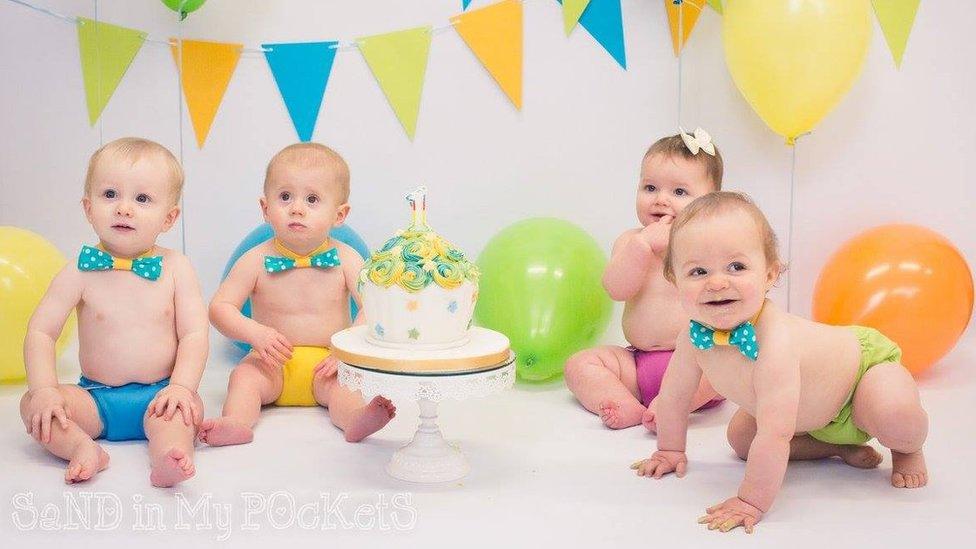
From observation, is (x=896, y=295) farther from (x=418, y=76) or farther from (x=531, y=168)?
(x=418, y=76)

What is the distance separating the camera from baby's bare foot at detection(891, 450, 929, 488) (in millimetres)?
2291

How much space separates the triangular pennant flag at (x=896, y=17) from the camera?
355 cm

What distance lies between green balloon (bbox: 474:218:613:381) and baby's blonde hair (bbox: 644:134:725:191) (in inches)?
17.3

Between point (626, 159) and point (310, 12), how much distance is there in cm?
121

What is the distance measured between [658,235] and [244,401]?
1.20 m

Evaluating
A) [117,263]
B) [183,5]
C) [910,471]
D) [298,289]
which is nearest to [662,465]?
[910,471]

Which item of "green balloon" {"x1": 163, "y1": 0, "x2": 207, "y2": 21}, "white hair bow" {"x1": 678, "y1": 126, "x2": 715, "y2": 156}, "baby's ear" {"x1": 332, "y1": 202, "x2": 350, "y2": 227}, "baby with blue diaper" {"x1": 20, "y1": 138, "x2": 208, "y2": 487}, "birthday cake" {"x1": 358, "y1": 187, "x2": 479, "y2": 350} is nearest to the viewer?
"birthday cake" {"x1": 358, "y1": 187, "x2": 479, "y2": 350}

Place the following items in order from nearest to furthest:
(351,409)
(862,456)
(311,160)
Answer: (862,456) < (351,409) < (311,160)

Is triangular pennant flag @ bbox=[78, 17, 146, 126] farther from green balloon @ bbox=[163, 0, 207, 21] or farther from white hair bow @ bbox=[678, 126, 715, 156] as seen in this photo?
white hair bow @ bbox=[678, 126, 715, 156]

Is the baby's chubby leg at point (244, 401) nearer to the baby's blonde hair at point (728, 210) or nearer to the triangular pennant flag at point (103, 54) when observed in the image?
the baby's blonde hair at point (728, 210)

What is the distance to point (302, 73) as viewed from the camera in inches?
143

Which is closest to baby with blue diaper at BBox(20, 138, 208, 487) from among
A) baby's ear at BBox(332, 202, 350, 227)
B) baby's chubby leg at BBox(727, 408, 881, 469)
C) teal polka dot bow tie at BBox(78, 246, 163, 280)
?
teal polka dot bow tie at BBox(78, 246, 163, 280)

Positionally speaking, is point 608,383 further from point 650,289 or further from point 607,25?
point 607,25

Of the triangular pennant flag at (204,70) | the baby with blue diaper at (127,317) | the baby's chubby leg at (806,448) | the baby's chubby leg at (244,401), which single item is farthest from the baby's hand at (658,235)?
the triangular pennant flag at (204,70)
